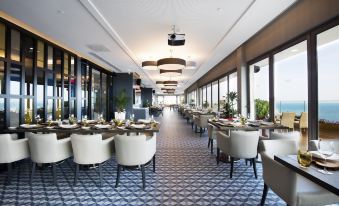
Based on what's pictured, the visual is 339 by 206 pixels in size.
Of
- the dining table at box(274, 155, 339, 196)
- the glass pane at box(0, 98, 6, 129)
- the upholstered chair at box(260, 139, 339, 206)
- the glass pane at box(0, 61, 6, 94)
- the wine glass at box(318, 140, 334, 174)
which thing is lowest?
the upholstered chair at box(260, 139, 339, 206)

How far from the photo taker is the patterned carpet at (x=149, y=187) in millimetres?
2830

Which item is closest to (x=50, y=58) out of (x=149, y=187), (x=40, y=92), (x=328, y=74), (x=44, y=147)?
(x=40, y=92)

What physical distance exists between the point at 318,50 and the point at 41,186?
5394 millimetres

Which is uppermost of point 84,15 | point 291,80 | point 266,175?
point 84,15

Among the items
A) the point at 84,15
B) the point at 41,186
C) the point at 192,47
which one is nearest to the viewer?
the point at 41,186

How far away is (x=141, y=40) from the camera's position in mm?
6105

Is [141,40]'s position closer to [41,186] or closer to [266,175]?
[41,186]

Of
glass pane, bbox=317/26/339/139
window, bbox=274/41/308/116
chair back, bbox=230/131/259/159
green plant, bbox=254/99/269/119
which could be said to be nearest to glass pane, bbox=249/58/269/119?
green plant, bbox=254/99/269/119

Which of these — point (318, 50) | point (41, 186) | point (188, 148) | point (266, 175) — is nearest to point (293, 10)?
point (318, 50)

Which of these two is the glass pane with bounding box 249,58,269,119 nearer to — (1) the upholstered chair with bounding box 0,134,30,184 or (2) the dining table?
(2) the dining table

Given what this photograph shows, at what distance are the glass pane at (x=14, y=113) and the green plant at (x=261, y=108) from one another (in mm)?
6388

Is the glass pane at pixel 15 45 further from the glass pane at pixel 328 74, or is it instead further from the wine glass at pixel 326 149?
the glass pane at pixel 328 74

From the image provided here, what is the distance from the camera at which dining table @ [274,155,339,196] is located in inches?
55.6

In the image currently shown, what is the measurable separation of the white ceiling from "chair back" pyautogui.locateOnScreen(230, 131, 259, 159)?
2.43 metres
